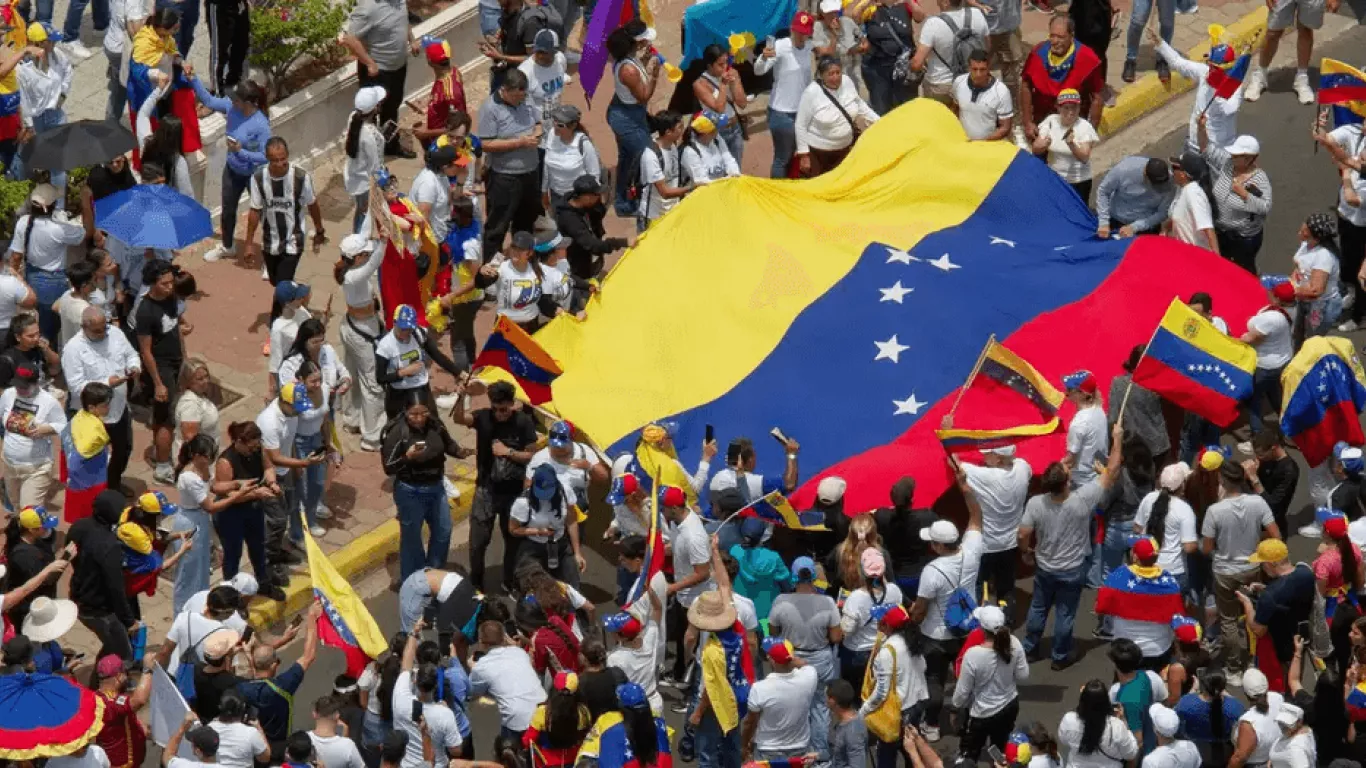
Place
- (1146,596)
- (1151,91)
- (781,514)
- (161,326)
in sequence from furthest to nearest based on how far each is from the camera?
(1151,91), (161,326), (781,514), (1146,596)

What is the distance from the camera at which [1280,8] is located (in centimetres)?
2781

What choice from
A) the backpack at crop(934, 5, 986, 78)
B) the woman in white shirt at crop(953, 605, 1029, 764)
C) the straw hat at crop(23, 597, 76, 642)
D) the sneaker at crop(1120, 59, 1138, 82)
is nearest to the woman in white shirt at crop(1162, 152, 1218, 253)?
the backpack at crop(934, 5, 986, 78)

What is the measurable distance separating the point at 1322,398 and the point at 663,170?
577 centimetres

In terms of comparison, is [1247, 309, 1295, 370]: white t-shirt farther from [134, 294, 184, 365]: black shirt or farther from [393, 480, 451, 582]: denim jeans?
[134, 294, 184, 365]: black shirt

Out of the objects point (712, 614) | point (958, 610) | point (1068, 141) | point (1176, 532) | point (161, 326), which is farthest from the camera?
point (1068, 141)

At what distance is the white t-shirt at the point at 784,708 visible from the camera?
1875 cm

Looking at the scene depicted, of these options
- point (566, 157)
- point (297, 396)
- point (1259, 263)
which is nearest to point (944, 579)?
point (297, 396)

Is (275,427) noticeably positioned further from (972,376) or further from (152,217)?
(972,376)

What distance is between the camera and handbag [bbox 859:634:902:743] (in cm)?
1928

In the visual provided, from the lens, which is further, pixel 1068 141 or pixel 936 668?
pixel 1068 141

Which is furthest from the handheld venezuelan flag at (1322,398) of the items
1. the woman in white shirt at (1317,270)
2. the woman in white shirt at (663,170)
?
the woman in white shirt at (663,170)

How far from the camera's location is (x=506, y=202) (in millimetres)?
24891

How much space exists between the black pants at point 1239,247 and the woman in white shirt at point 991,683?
6.10 meters

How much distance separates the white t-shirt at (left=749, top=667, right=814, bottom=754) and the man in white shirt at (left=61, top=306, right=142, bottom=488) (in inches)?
223
